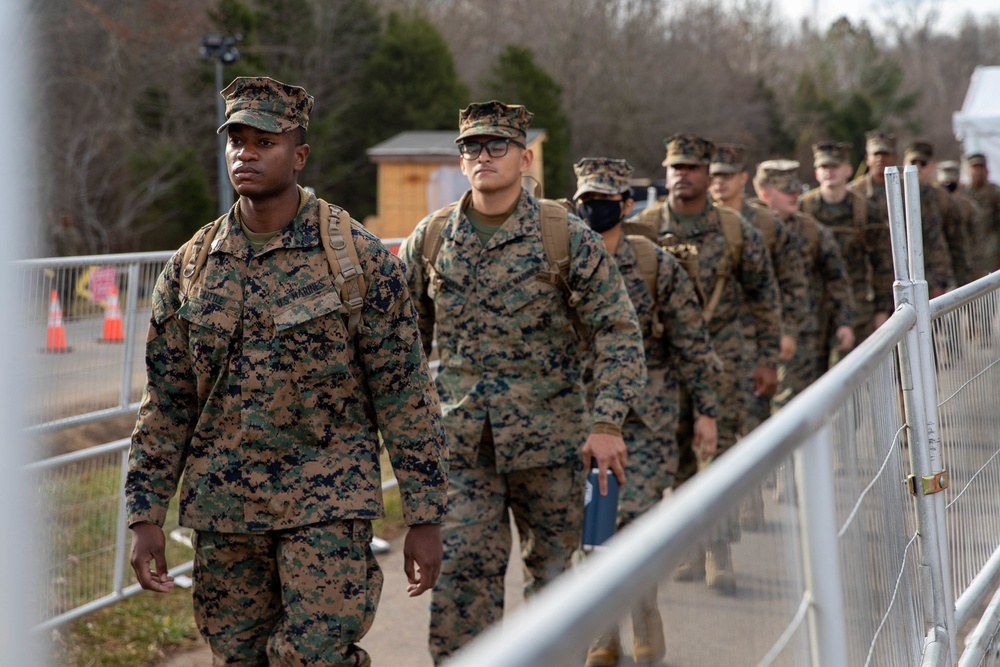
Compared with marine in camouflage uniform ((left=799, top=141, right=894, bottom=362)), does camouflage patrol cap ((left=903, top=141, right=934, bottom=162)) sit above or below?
above

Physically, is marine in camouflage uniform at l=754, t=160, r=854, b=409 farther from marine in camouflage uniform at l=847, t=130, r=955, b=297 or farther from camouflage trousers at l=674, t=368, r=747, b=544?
marine in camouflage uniform at l=847, t=130, r=955, b=297

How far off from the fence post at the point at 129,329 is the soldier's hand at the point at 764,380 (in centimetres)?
335

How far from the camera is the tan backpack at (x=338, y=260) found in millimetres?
3568

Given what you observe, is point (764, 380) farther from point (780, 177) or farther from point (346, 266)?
point (346, 266)

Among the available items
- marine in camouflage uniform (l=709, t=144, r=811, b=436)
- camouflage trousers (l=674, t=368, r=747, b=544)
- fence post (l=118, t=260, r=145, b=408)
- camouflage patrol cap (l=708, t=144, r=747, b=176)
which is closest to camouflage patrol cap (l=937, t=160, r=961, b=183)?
camouflage patrol cap (l=708, t=144, r=747, b=176)

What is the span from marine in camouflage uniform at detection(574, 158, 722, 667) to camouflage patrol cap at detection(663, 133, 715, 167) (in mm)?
947

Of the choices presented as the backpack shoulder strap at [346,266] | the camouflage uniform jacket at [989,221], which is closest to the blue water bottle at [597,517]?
the backpack shoulder strap at [346,266]

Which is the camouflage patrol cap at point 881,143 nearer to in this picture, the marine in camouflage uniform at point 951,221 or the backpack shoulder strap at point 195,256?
the marine in camouflage uniform at point 951,221

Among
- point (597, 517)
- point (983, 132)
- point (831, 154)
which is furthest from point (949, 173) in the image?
point (597, 517)

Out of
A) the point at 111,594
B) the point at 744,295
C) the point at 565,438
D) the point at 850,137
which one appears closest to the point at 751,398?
the point at 744,295

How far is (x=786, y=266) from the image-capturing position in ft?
26.1

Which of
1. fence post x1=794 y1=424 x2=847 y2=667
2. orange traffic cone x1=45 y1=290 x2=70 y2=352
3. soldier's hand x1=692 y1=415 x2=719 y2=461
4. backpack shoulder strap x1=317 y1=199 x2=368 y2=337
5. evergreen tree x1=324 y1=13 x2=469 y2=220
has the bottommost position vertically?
fence post x1=794 y1=424 x2=847 y2=667

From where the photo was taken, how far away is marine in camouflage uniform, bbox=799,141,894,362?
10.0 metres

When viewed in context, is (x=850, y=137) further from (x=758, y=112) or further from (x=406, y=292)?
(x=406, y=292)
